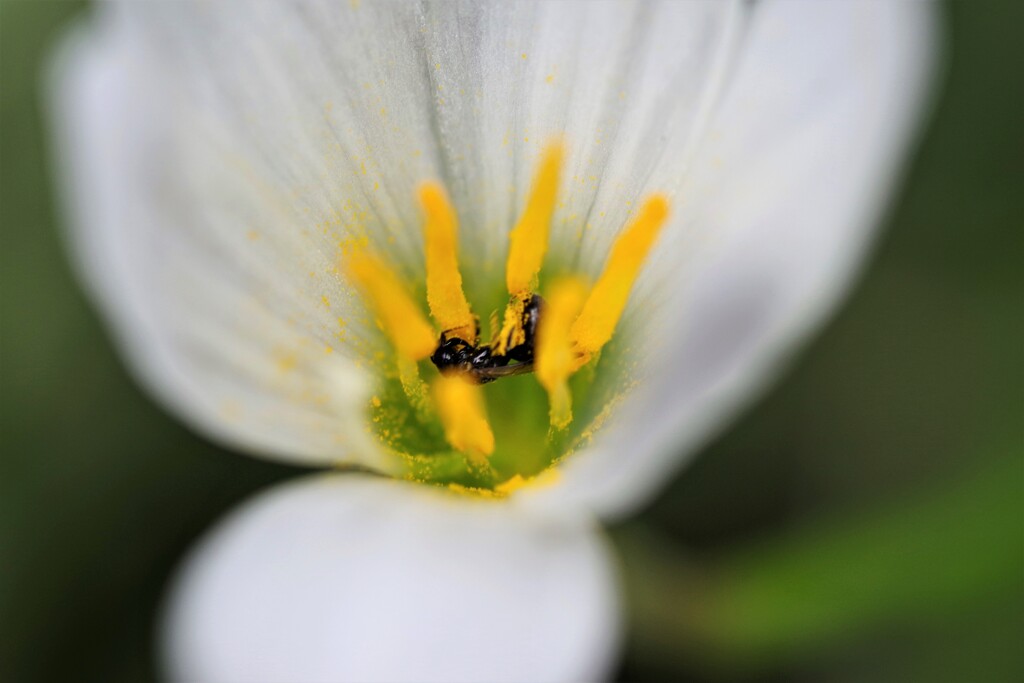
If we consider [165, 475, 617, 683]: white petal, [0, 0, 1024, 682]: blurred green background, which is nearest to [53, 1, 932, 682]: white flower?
[165, 475, 617, 683]: white petal

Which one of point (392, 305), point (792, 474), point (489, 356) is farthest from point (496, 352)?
point (792, 474)

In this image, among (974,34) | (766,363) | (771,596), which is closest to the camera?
(766,363)

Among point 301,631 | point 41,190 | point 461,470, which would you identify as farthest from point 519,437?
point 41,190

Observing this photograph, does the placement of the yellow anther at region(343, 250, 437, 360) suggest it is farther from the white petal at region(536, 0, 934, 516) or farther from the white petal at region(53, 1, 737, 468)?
the white petal at region(536, 0, 934, 516)

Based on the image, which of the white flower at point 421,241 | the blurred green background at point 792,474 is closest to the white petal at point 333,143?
the white flower at point 421,241

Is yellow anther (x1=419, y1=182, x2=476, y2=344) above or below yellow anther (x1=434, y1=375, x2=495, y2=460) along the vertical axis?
above

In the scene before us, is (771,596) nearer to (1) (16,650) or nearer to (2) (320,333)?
(2) (320,333)

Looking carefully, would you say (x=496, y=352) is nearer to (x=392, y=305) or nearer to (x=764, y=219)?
(x=392, y=305)
